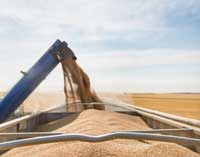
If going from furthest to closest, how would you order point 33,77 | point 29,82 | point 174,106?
1. point 174,106
2. point 33,77
3. point 29,82

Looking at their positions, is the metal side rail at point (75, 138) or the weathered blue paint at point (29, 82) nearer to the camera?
the metal side rail at point (75, 138)

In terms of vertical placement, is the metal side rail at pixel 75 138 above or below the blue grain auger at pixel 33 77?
below

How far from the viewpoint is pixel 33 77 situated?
745 centimetres

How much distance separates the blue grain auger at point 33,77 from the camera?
6863 millimetres

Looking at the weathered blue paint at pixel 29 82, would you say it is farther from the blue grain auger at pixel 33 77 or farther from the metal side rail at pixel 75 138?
the metal side rail at pixel 75 138

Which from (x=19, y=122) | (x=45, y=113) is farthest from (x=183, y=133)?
(x=45, y=113)

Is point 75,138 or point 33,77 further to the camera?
point 33,77

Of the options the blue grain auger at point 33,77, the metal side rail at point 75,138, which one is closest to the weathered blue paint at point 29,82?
the blue grain auger at point 33,77

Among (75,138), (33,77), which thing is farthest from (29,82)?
(75,138)

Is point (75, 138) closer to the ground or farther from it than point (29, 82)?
closer to the ground

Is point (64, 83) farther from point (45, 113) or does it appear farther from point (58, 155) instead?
point (58, 155)

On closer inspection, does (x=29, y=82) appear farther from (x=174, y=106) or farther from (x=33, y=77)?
(x=174, y=106)

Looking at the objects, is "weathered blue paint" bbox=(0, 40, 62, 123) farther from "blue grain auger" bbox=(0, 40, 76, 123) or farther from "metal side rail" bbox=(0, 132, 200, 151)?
"metal side rail" bbox=(0, 132, 200, 151)

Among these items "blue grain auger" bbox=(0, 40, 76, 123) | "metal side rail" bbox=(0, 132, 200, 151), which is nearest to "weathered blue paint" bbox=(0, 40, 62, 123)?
"blue grain auger" bbox=(0, 40, 76, 123)
